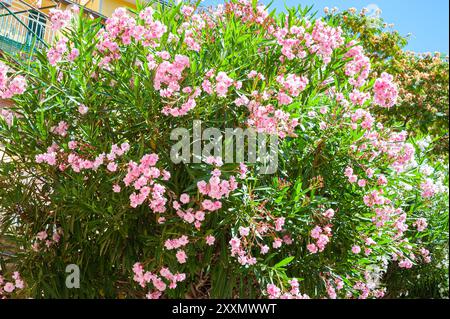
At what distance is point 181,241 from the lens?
222 centimetres

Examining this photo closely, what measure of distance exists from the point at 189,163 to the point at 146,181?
0.26 meters

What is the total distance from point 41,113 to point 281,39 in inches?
47.8

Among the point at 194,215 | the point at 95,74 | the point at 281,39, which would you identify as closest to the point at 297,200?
the point at 194,215

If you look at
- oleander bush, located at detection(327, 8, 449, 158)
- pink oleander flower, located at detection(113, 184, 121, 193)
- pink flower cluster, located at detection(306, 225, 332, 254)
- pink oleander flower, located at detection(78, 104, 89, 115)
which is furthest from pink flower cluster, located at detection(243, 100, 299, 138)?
oleander bush, located at detection(327, 8, 449, 158)

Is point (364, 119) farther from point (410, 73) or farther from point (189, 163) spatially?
point (410, 73)

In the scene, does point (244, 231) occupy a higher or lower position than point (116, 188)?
lower

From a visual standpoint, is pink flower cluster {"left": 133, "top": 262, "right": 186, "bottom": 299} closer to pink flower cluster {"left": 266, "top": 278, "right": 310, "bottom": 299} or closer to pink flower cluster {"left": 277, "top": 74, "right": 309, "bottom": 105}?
pink flower cluster {"left": 266, "top": 278, "right": 310, "bottom": 299}

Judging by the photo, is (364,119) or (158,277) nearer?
(158,277)

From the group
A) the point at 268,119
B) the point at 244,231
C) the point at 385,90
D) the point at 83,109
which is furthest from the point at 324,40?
the point at 83,109

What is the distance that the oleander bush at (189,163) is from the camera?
2.27m

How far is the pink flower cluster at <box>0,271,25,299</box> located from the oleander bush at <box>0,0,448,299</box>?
0.03ft

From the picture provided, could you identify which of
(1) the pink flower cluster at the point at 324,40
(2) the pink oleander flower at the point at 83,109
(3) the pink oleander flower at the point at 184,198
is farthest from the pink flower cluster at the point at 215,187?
(1) the pink flower cluster at the point at 324,40

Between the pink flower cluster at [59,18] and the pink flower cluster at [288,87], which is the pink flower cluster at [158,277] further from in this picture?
the pink flower cluster at [59,18]

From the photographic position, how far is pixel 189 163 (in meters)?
2.30
